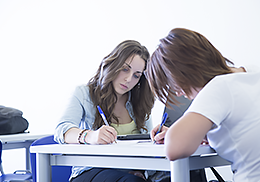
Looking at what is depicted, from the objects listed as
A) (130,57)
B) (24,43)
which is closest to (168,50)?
(130,57)

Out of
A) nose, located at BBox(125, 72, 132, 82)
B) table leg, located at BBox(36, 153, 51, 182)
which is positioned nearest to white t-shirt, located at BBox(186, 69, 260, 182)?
table leg, located at BBox(36, 153, 51, 182)

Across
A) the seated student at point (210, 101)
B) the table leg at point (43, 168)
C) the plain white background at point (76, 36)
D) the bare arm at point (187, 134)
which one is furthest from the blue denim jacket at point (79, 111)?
the plain white background at point (76, 36)

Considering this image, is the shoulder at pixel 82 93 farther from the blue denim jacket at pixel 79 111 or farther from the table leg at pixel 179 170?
the table leg at pixel 179 170

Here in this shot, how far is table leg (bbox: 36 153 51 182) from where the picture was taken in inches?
39.4

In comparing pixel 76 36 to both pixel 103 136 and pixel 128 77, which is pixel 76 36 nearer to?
pixel 128 77

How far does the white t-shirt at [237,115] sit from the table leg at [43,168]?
597 mm

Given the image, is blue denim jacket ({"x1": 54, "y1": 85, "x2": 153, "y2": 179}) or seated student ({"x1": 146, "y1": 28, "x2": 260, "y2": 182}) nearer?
seated student ({"x1": 146, "y1": 28, "x2": 260, "y2": 182})

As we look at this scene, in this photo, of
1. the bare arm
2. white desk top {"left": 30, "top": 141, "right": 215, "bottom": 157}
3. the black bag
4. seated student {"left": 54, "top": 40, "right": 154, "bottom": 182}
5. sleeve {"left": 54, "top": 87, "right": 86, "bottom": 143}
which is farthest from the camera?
the black bag

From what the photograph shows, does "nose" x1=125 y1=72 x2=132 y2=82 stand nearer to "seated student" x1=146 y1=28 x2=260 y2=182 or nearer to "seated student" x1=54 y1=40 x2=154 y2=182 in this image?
"seated student" x1=54 y1=40 x2=154 y2=182

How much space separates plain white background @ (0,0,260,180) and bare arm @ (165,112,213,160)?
189 cm

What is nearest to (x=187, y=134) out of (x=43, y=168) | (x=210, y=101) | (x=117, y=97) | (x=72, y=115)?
(x=210, y=101)

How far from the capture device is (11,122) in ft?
7.08

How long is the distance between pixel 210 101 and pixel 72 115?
2.75 ft

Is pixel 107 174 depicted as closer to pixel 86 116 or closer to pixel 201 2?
pixel 86 116
